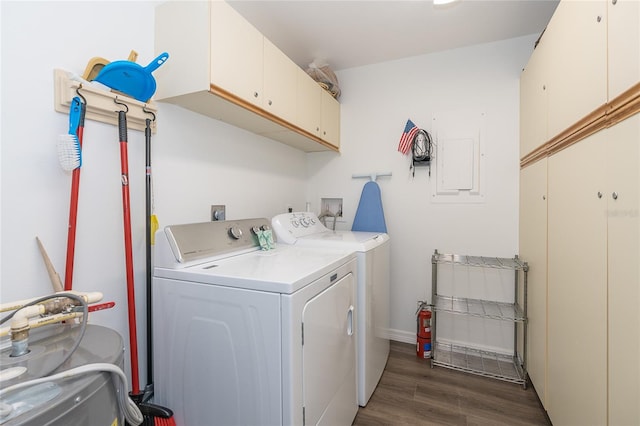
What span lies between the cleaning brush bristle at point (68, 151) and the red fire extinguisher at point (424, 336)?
2.41m

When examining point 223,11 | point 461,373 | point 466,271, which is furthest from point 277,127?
point 461,373

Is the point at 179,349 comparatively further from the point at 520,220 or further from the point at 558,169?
the point at 520,220

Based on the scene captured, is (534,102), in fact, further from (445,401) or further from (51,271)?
(51,271)

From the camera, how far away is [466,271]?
240 centimetres

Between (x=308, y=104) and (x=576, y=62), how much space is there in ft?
5.12

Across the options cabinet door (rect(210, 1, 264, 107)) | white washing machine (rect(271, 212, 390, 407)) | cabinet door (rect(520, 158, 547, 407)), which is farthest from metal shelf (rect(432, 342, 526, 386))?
cabinet door (rect(210, 1, 264, 107))

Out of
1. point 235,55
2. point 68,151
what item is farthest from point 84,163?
point 235,55

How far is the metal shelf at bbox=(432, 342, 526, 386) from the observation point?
6.74 ft

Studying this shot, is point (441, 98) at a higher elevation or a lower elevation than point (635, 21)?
higher

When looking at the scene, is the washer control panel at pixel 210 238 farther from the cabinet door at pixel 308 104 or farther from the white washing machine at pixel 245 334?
the cabinet door at pixel 308 104

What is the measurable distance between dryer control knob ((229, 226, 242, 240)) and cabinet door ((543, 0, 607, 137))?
1664mm

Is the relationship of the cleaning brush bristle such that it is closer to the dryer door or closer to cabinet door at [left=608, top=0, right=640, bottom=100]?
the dryer door

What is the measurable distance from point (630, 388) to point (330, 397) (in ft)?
3.44

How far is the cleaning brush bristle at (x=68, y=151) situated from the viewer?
3.44ft
